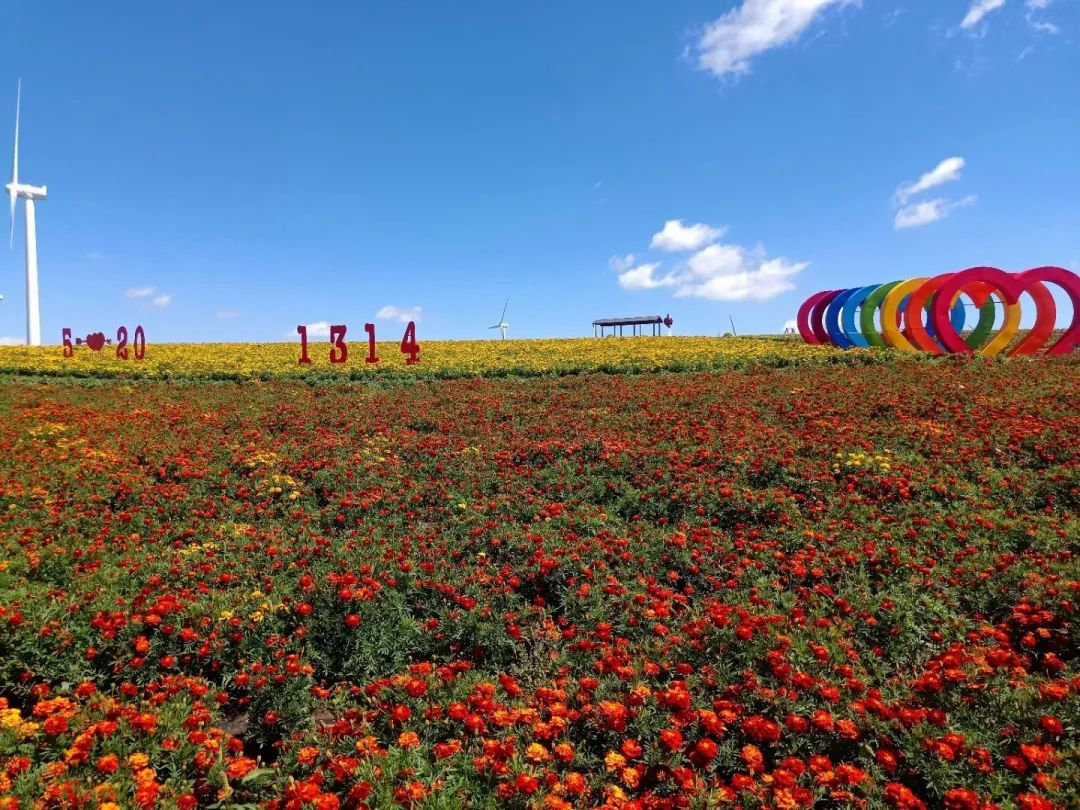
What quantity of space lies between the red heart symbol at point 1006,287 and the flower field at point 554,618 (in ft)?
37.9

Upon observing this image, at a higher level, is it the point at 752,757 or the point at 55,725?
the point at 55,725

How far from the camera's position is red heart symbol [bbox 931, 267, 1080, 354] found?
20.3m

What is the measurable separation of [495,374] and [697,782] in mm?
19494

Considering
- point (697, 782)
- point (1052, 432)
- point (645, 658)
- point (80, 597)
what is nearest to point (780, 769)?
point (697, 782)

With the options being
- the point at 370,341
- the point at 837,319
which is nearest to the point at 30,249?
the point at 370,341

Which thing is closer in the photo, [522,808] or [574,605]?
[522,808]

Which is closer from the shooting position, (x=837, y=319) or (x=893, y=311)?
(x=893, y=311)

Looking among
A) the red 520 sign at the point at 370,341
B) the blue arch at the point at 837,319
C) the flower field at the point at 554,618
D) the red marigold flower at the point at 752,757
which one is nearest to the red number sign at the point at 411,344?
the red 520 sign at the point at 370,341

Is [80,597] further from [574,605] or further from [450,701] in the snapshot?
[574,605]

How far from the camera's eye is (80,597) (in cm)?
468

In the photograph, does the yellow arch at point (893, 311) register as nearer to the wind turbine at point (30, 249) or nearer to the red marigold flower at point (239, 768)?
the red marigold flower at point (239, 768)

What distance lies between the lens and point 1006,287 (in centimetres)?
2034

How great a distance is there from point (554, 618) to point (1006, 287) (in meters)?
22.3

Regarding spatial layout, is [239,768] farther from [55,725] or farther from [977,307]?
[977,307]
